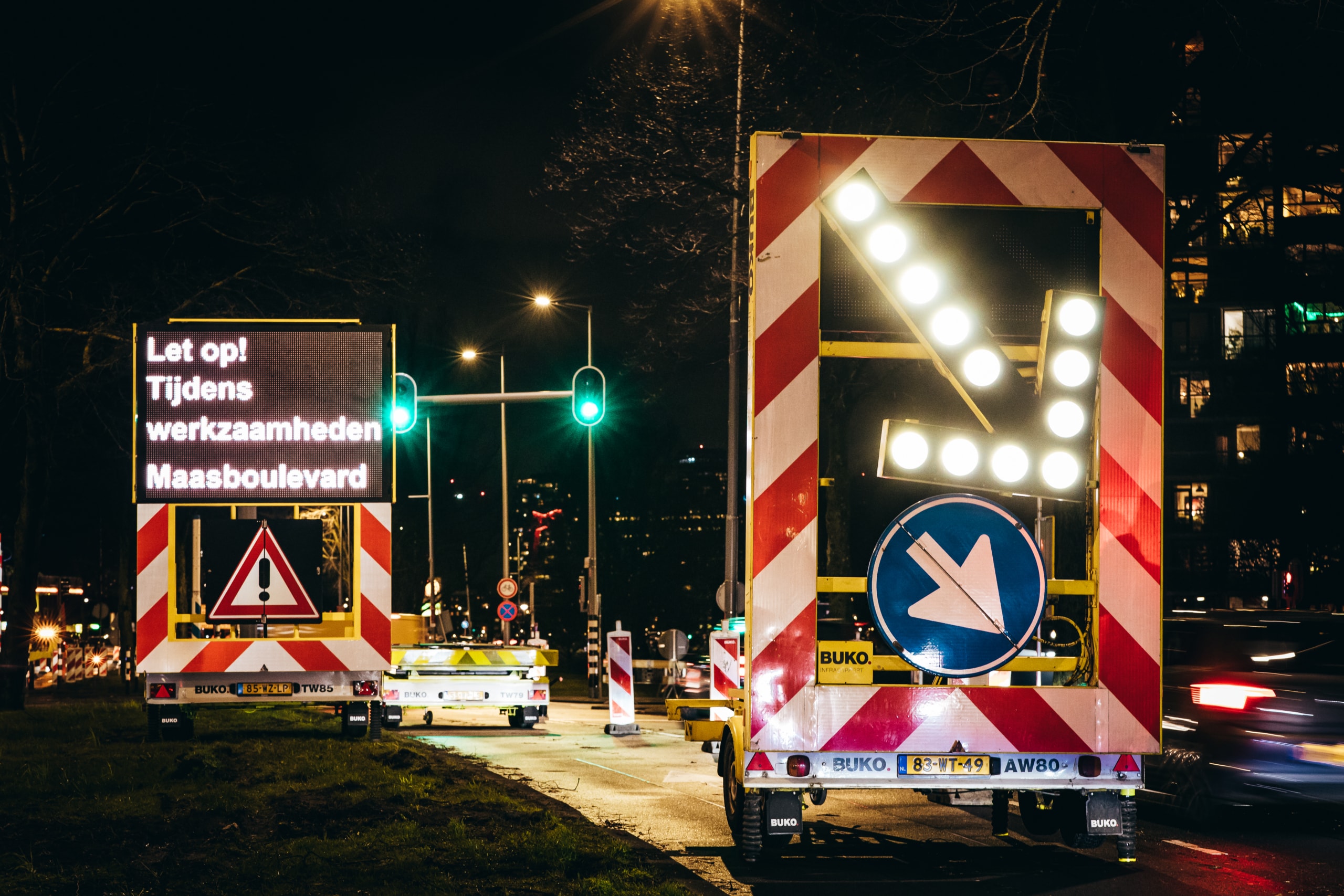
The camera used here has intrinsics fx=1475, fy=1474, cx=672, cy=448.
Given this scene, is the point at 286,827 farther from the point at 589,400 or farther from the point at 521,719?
the point at 589,400

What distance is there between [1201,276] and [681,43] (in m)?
65.2

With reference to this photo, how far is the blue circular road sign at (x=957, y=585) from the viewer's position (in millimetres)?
6688

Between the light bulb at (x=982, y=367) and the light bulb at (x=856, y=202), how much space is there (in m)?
0.82

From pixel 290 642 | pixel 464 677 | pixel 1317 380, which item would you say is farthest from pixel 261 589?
pixel 1317 380

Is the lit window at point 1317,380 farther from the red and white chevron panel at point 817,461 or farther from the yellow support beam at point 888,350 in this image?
the yellow support beam at point 888,350

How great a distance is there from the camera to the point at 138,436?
1348 cm

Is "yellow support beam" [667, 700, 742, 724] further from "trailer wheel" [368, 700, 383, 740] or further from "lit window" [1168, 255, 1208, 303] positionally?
"lit window" [1168, 255, 1208, 303]

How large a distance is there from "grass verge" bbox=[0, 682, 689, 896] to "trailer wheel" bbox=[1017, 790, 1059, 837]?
1.97 m

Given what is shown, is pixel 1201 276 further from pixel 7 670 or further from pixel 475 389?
pixel 7 670

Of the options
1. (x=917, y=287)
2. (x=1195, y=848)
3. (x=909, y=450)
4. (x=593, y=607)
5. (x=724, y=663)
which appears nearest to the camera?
(x=909, y=450)

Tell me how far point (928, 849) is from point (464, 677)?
10.7 m

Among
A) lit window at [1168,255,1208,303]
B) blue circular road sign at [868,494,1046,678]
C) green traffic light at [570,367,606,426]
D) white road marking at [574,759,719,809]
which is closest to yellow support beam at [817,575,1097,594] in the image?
blue circular road sign at [868,494,1046,678]

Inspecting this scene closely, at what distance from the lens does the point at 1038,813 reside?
311 inches

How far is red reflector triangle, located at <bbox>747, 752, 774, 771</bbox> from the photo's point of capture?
6.83 meters
